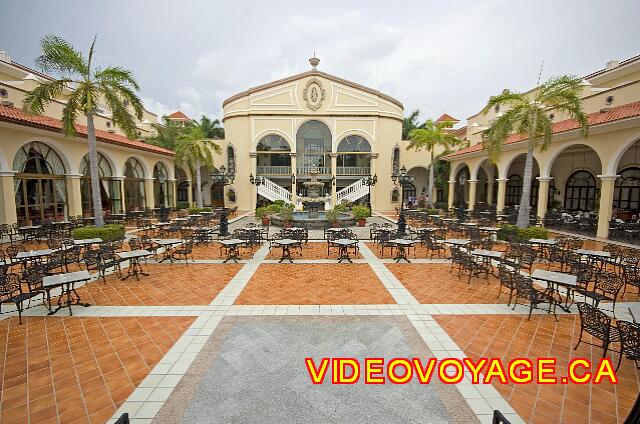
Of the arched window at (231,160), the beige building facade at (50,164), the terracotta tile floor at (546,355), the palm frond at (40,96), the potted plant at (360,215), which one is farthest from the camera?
the arched window at (231,160)

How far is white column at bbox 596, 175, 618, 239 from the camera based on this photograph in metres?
14.9

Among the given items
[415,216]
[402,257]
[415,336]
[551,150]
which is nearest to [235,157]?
[415,216]

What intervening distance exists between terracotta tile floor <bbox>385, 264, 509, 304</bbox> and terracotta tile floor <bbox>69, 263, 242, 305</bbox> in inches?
223

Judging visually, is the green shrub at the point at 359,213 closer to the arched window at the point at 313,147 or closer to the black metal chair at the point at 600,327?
the arched window at the point at 313,147

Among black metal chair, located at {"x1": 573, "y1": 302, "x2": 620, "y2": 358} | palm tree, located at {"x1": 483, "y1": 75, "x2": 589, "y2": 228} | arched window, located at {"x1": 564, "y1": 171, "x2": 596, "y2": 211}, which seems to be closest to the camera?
black metal chair, located at {"x1": 573, "y1": 302, "x2": 620, "y2": 358}

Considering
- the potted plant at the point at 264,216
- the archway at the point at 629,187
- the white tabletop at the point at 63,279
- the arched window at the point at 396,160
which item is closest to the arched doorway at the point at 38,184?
the potted plant at the point at 264,216

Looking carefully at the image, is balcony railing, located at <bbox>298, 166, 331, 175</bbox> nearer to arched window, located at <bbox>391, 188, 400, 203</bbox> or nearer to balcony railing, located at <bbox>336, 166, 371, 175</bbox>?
balcony railing, located at <bbox>336, 166, 371, 175</bbox>

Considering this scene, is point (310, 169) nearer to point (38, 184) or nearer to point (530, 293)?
point (38, 184)

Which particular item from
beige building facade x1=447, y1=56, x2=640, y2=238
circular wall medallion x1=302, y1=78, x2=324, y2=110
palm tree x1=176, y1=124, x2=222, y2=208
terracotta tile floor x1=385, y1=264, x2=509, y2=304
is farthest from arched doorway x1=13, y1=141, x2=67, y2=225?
beige building facade x1=447, y1=56, x2=640, y2=238

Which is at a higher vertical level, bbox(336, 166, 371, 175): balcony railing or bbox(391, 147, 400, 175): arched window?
bbox(391, 147, 400, 175): arched window

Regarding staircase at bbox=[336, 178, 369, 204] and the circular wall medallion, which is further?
the circular wall medallion

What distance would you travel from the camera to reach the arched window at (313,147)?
104 feet

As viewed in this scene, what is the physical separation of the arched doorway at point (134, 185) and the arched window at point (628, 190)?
36172 millimetres

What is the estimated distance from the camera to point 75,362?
500 cm
